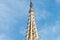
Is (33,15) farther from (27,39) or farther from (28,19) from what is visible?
(27,39)

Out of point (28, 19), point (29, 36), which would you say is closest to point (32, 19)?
point (28, 19)

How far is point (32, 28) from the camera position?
121 metres

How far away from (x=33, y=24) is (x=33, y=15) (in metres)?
5.77

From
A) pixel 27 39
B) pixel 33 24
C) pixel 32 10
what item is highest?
pixel 32 10

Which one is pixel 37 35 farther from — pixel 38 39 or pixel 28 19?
pixel 28 19

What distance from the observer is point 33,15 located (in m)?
127

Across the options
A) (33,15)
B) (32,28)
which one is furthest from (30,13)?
(32,28)

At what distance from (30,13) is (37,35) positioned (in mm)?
13587

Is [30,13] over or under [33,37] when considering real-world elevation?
over

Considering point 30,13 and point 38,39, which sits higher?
point 30,13

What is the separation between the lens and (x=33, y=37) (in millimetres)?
118938

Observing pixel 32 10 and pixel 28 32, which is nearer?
pixel 28 32

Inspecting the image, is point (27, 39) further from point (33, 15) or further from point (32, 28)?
point (33, 15)

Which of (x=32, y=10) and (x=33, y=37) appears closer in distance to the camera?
(x=33, y=37)
